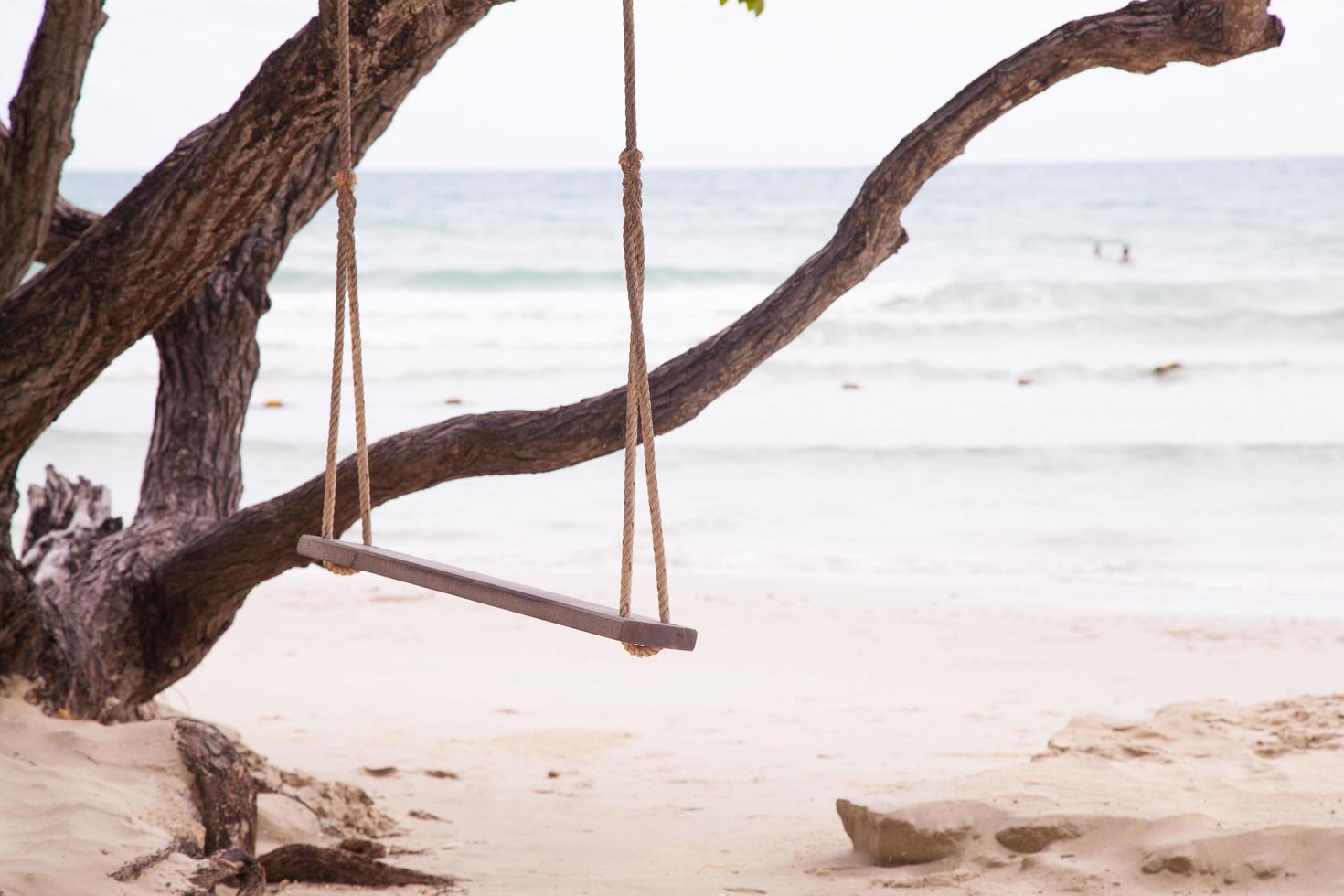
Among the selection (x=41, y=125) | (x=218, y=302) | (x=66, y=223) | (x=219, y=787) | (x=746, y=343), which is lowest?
(x=219, y=787)

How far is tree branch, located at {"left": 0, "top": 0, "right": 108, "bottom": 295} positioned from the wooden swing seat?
1203mm

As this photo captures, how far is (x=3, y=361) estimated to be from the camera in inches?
104

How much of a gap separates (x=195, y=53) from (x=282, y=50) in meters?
26.1

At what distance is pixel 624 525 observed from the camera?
1921 mm

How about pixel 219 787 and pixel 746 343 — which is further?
pixel 219 787

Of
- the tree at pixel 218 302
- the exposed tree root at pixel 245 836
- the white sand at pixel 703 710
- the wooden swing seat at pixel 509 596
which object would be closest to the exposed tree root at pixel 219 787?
the exposed tree root at pixel 245 836

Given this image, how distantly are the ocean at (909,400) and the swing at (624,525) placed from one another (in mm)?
4703

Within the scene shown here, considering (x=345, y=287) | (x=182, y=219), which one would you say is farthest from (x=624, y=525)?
(x=182, y=219)

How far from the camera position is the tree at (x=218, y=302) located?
8.02ft

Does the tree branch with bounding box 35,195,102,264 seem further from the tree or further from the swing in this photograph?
the swing

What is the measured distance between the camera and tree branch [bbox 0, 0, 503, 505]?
94.2 inches

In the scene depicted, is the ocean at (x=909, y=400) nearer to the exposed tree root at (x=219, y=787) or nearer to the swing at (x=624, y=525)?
the exposed tree root at (x=219, y=787)

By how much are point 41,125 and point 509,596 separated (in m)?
1.73

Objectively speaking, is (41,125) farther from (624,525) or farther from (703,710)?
(703,710)
